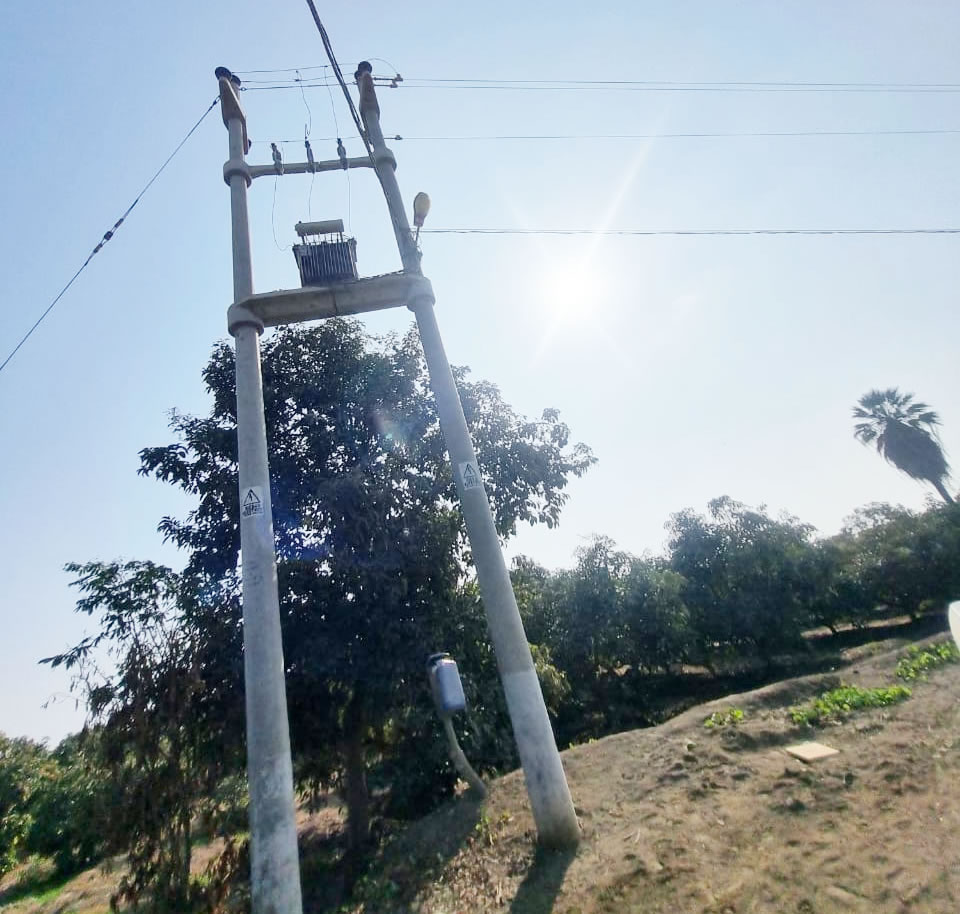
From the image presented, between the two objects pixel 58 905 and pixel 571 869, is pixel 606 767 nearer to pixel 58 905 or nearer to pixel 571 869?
pixel 571 869

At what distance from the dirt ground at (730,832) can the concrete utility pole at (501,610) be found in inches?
18.5

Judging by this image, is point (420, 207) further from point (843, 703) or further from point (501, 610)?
point (843, 703)

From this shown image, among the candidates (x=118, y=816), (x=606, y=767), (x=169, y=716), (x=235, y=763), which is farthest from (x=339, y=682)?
(x=606, y=767)

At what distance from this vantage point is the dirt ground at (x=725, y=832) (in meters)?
3.50

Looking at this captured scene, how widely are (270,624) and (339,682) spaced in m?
3.28

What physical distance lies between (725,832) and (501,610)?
8.79 ft

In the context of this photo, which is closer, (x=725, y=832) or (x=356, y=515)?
(x=725, y=832)

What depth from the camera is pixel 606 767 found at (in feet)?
21.6

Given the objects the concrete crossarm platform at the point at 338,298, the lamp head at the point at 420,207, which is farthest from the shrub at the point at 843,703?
the lamp head at the point at 420,207

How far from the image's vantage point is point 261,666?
463cm

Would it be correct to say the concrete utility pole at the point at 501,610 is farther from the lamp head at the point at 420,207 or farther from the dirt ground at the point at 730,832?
the dirt ground at the point at 730,832

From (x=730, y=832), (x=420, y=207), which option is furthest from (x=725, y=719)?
(x=420, y=207)

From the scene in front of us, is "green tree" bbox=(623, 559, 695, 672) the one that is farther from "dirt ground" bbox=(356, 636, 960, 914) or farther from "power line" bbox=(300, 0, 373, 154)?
"power line" bbox=(300, 0, 373, 154)

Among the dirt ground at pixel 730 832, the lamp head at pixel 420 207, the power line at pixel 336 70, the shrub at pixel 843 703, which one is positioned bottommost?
the dirt ground at pixel 730 832
